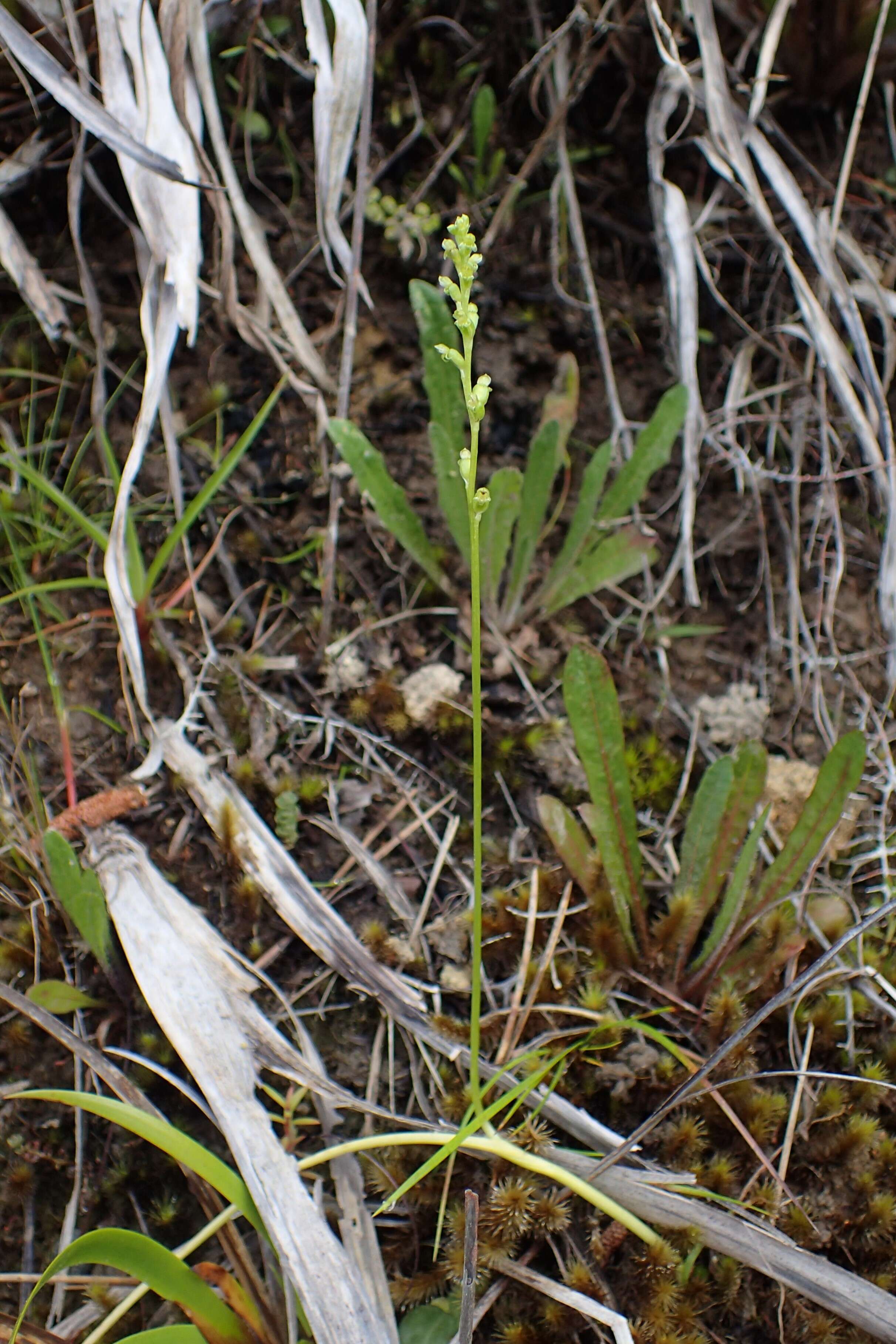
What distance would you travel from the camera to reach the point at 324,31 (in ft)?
6.02

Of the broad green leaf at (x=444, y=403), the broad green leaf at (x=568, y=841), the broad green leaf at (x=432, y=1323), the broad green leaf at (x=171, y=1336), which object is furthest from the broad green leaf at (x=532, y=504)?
the broad green leaf at (x=171, y=1336)

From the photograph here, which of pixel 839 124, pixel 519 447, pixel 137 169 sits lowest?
pixel 519 447

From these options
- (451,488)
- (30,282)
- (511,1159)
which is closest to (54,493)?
(30,282)

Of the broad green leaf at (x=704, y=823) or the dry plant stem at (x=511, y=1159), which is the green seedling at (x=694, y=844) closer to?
the broad green leaf at (x=704, y=823)

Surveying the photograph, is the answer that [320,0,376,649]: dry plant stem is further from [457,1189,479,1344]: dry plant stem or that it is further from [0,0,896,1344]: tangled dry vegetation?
[457,1189,479,1344]: dry plant stem

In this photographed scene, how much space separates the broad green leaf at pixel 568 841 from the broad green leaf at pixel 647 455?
80 cm

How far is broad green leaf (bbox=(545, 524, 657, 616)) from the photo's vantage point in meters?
2.02

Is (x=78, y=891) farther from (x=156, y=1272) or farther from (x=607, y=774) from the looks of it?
(x=607, y=774)

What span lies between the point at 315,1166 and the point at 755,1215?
743mm

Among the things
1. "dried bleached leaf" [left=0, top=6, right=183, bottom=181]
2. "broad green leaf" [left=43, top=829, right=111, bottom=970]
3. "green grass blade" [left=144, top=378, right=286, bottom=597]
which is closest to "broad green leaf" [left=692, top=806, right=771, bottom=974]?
"broad green leaf" [left=43, top=829, right=111, bottom=970]

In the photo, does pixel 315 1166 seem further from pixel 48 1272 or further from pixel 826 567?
pixel 826 567

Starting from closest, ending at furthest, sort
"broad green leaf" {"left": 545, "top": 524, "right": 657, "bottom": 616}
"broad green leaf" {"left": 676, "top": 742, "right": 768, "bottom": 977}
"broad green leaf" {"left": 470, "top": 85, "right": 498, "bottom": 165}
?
"broad green leaf" {"left": 676, "top": 742, "right": 768, "bottom": 977} < "broad green leaf" {"left": 545, "top": 524, "right": 657, "bottom": 616} < "broad green leaf" {"left": 470, "top": 85, "right": 498, "bottom": 165}

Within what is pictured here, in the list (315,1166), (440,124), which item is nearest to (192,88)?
(440,124)

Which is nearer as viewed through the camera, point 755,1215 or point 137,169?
point 755,1215
